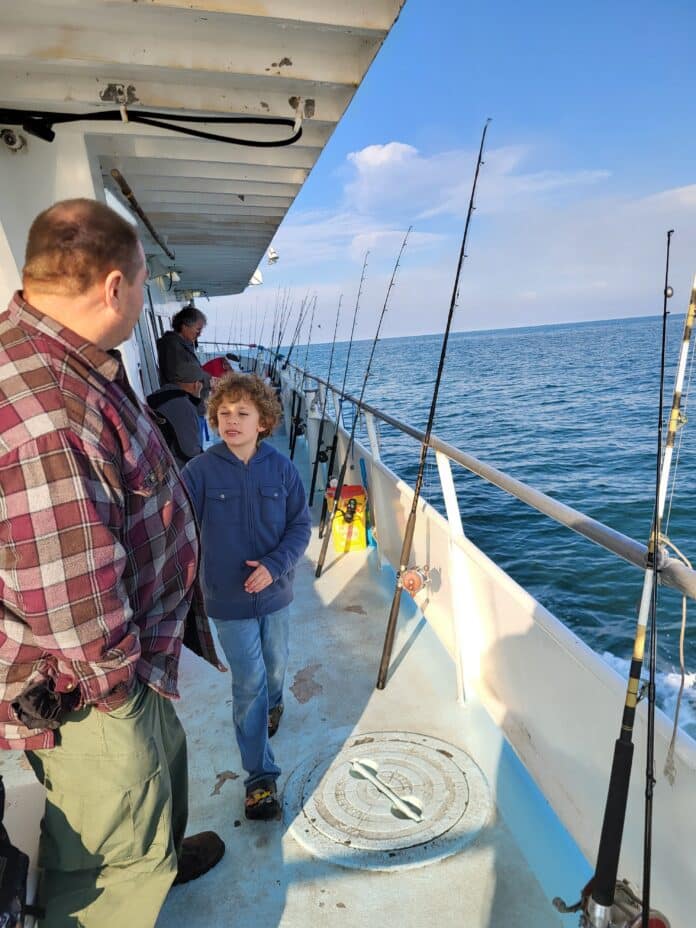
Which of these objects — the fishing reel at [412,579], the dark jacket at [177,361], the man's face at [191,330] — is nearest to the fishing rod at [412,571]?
the fishing reel at [412,579]

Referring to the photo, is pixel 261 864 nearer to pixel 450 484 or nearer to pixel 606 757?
pixel 606 757

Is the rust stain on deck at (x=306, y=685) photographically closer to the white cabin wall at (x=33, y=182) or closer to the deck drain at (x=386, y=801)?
the deck drain at (x=386, y=801)

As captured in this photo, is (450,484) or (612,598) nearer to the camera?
(450,484)

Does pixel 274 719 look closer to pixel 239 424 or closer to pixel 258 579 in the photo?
pixel 258 579

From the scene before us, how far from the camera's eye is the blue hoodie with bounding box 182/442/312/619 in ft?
6.98

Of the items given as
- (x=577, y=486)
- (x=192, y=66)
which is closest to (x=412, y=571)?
(x=192, y=66)

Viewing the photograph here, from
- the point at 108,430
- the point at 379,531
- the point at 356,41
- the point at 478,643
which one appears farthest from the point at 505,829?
the point at 356,41

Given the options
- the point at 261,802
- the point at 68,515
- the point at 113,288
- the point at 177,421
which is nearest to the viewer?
the point at 68,515

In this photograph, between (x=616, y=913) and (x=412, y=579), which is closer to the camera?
(x=616, y=913)

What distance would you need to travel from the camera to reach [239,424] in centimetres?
215

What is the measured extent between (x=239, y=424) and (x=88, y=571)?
3.78 ft

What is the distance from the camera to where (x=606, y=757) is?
165 centimetres

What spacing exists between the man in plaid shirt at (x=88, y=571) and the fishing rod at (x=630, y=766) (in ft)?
3.04

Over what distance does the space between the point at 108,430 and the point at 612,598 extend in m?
6.97
